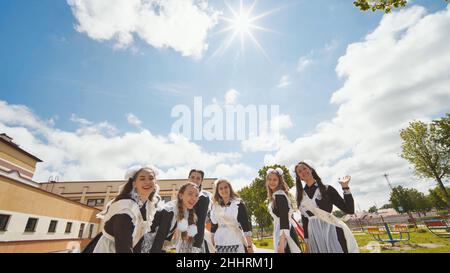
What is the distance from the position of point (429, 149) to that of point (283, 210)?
3264 centimetres

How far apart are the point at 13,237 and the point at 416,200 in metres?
107

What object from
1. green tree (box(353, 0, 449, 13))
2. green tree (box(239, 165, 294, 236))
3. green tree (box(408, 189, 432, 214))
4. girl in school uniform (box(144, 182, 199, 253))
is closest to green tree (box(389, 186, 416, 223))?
green tree (box(408, 189, 432, 214))

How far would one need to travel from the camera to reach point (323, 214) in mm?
3537

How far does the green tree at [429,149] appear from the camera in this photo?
23656mm

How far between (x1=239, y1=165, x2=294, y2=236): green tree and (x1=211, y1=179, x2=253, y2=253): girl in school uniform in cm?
2041

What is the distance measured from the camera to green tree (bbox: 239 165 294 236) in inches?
1056

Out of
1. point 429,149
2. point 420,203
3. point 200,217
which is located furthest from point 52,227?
point 420,203

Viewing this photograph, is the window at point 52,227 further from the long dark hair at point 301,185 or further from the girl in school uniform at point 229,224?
the long dark hair at point 301,185

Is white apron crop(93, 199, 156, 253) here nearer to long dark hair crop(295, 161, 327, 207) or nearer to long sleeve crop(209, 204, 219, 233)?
long sleeve crop(209, 204, 219, 233)

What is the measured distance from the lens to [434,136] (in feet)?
81.1

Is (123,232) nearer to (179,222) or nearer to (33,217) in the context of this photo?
(179,222)

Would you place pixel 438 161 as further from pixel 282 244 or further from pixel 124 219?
pixel 124 219

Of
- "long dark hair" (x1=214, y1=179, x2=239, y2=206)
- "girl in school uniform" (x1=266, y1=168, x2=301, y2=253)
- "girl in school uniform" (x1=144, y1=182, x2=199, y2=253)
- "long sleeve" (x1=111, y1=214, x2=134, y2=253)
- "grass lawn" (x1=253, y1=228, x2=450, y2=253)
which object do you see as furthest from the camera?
"grass lawn" (x1=253, y1=228, x2=450, y2=253)
